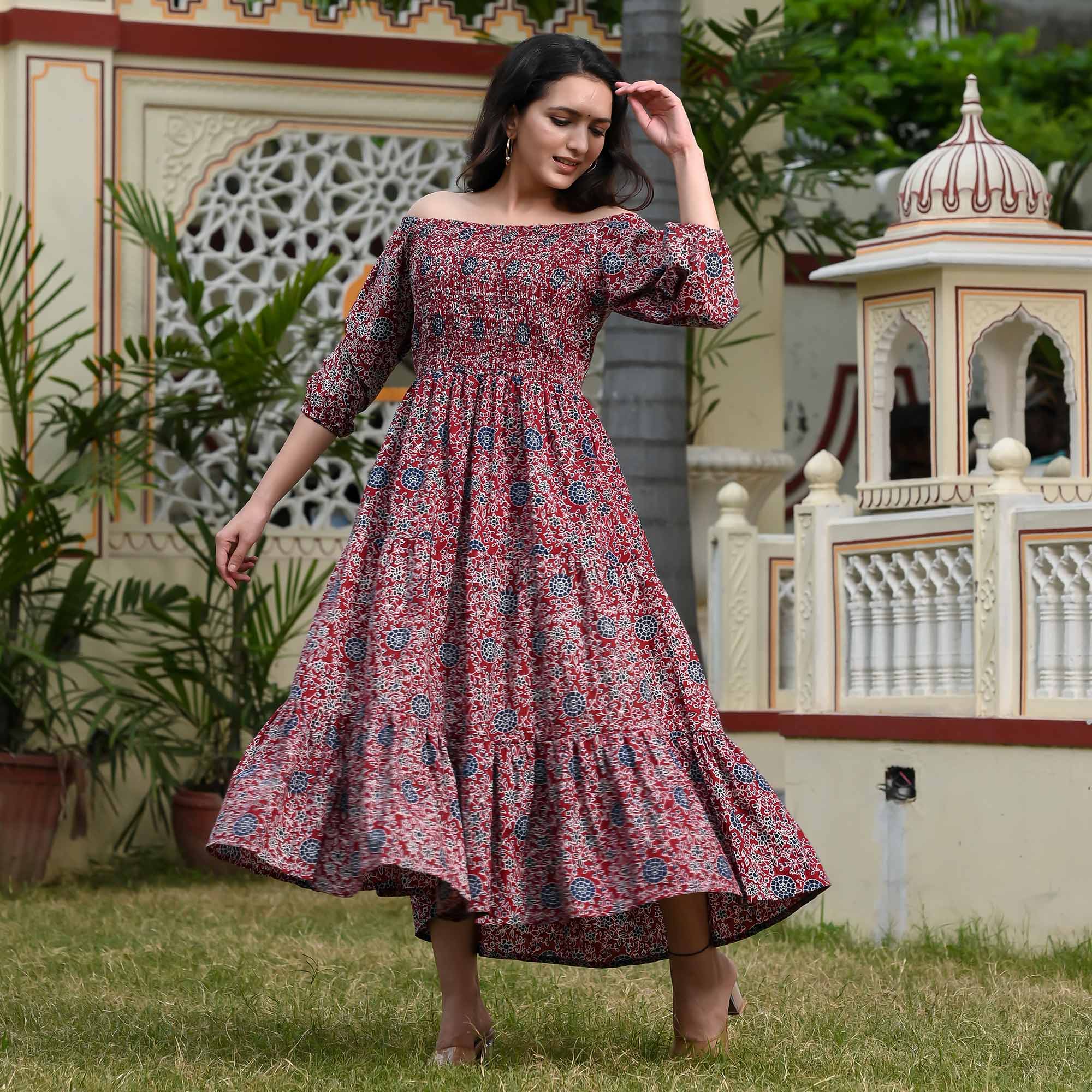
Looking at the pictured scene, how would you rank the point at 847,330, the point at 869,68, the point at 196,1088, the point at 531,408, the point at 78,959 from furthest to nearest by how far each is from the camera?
the point at 869,68
the point at 847,330
the point at 78,959
the point at 531,408
the point at 196,1088

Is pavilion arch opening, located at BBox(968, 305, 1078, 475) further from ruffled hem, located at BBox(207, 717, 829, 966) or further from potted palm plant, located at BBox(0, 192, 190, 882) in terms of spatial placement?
ruffled hem, located at BBox(207, 717, 829, 966)

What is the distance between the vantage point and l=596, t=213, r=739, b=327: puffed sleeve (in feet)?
11.2

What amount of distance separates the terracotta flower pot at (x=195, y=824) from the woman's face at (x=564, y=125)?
4474 millimetres

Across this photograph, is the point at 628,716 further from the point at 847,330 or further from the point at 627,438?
the point at 847,330

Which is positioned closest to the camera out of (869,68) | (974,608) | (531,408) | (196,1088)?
(196,1088)

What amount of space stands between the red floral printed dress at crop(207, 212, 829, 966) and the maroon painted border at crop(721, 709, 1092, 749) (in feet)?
6.43

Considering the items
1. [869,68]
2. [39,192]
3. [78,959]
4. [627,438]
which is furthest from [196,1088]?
[869,68]

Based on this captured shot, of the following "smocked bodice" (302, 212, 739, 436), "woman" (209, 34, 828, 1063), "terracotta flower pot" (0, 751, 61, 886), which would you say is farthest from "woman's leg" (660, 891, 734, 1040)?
"terracotta flower pot" (0, 751, 61, 886)

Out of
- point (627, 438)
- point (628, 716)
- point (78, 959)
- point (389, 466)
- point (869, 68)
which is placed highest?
point (869, 68)

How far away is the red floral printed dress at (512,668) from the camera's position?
3195 mm

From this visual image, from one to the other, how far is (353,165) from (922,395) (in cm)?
441

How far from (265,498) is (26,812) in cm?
410

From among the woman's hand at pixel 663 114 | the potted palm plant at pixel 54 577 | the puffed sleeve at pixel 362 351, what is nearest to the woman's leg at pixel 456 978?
the puffed sleeve at pixel 362 351

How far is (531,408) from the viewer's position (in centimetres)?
347
